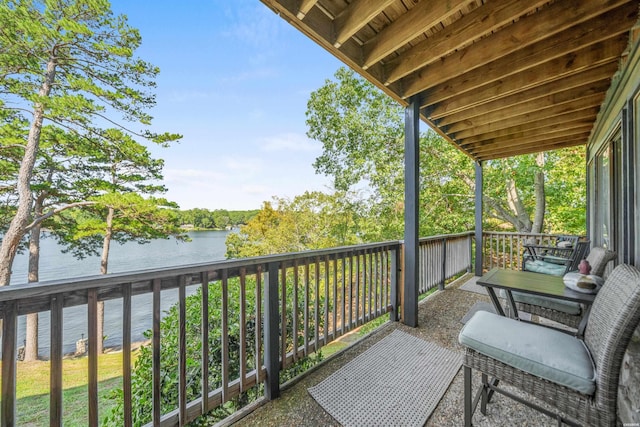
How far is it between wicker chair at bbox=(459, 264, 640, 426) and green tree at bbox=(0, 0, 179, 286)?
11170 mm

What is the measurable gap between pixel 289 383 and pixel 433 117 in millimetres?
3332

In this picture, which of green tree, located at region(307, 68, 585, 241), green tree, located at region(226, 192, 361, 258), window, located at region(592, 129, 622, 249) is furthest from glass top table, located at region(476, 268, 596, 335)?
green tree, located at region(226, 192, 361, 258)

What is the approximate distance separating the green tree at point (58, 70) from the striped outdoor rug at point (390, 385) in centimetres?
1053

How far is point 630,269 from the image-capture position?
4.15 feet

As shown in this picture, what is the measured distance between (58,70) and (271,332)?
11.8 metres

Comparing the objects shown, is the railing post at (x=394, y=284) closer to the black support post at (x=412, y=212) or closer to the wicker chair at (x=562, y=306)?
the black support post at (x=412, y=212)

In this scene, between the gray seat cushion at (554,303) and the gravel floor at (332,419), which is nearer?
the gravel floor at (332,419)

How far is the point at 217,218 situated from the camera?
15.5m

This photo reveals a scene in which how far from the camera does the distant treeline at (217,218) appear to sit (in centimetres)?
1319

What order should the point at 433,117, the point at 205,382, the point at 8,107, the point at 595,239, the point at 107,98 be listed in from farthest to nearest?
the point at 107,98, the point at 8,107, the point at 595,239, the point at 433,117, the point at 205,382

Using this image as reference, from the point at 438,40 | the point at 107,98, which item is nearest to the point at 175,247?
the point at 107,98

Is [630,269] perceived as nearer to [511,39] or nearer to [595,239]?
[511,39]

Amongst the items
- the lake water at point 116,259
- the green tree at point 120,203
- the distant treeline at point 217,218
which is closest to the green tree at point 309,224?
the distant treeline at point 217,218

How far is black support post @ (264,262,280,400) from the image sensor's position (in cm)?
182
